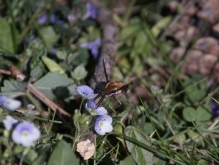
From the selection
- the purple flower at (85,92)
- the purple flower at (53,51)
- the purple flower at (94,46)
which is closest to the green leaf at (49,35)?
the purple flower at (53,51)

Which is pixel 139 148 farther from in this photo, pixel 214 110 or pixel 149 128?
pixel 214 110

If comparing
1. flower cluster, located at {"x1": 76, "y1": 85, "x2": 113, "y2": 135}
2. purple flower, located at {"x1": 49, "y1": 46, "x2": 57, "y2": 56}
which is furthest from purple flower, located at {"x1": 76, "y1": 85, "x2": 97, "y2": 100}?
purple flower, located at {"x1": 49, "y1": 46, "x2": 57, "y2": 56}

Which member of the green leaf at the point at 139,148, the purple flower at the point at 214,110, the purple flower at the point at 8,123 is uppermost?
the purple flower at the point at 8,123

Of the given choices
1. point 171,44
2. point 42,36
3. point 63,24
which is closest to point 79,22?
point 63,24

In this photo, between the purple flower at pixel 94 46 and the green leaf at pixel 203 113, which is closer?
the green leaf at pixel 203 113

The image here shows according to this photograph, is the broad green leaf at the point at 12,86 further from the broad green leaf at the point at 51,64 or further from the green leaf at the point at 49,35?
the green leaf at the point at 49,35

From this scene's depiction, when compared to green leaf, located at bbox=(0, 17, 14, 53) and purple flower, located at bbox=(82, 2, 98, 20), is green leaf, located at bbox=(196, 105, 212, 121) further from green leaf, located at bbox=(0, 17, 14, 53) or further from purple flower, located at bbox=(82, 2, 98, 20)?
green leaf, located at bbox=(0, 17, 14, 53)
